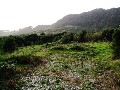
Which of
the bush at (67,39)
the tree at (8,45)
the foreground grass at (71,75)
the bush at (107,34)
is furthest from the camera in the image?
the bush at (67,39)

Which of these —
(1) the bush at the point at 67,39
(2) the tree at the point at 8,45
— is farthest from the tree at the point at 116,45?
(1) the bush at the point at 67,39

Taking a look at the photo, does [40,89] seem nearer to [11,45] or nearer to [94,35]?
[11,45]

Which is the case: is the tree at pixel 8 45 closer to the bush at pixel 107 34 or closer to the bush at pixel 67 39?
the bush at pixel 67 39

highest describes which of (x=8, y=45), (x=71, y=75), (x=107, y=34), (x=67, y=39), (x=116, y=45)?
(x=107, y=34)

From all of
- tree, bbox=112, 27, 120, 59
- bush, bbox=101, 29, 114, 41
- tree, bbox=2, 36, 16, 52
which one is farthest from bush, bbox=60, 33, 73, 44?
tree, bbox=112, 27, 120, 59

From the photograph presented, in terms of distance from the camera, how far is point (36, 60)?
2057 inches

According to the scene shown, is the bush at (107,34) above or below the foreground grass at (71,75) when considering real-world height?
above

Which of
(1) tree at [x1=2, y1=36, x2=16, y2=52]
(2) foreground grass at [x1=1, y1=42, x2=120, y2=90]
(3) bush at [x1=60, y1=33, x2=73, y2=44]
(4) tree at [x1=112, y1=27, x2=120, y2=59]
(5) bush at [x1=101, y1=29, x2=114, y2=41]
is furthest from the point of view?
(3) bush at [x1=60, y1=33, x2=73, y2=44]

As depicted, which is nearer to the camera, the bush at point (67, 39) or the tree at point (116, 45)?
the tree at point (116, 45)

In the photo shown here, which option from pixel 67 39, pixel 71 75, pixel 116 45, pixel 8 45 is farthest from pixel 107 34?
pixel 71 75

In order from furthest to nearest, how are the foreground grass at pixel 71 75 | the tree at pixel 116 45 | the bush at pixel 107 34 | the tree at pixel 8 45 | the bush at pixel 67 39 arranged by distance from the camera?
the bush at pixel 67 39 < the bush at pixel 107 34 < the tree at pixel 8 45 < the tree at pixel 116 45 < the foreground grass at pixel 71 75

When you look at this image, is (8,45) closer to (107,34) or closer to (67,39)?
(67,39)

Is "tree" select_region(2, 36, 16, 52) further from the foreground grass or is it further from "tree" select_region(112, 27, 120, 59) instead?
"tree" select_region(112, 27, 120, 59)

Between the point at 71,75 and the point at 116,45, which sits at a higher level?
the point at 116,45
